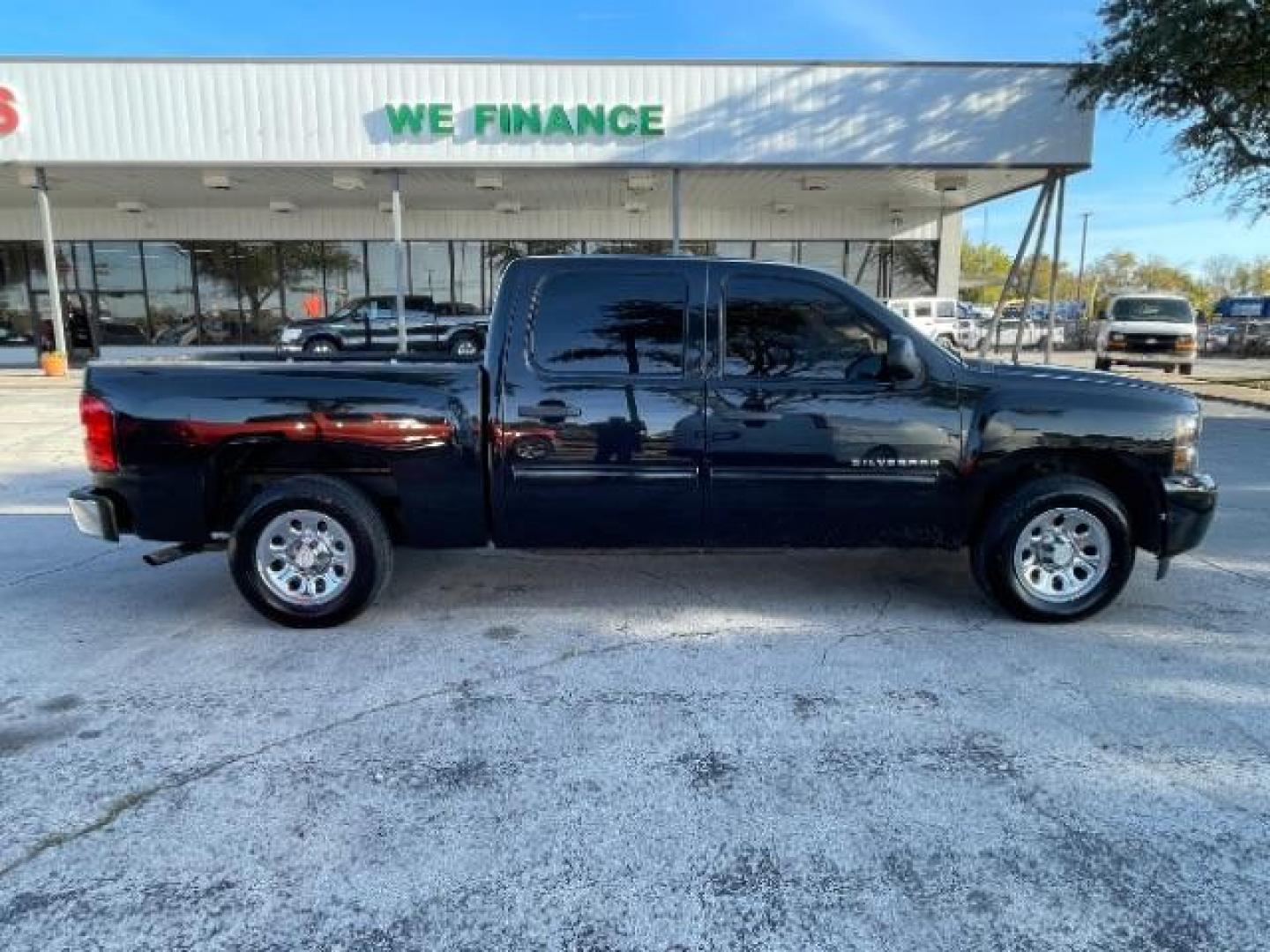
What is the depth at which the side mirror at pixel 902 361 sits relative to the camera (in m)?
4.33

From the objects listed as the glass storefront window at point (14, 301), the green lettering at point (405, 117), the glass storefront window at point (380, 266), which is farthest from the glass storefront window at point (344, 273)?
the green lettering at point (405, 117)

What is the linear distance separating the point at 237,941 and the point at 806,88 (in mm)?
15787

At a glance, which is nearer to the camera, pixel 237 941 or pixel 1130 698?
pixel 237 941

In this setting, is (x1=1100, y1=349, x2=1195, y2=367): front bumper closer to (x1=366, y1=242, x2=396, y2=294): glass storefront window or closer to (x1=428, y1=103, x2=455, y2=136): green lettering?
(x1=428, y1=103, x2=455, y2=136): green lettering

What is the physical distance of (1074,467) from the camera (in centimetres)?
468

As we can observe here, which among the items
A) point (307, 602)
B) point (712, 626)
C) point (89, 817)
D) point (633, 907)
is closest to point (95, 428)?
point (307, 602)

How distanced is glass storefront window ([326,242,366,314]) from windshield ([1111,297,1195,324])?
66.3ft

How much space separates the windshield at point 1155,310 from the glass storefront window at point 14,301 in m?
29.4

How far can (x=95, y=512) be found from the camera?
14.7 feet

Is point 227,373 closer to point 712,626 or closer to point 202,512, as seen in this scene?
point 202,512

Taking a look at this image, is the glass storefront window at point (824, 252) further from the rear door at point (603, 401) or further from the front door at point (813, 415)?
the rear door at point (603, 401)

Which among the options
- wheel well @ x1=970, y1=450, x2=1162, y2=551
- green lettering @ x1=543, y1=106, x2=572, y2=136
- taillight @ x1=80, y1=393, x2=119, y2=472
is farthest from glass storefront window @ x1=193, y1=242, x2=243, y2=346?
wheel well @ x1=970, y1=450, x2=1162, y2=551

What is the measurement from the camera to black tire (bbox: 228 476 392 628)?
4.44 meters

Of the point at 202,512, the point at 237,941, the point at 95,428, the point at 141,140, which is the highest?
the point at 141,140
